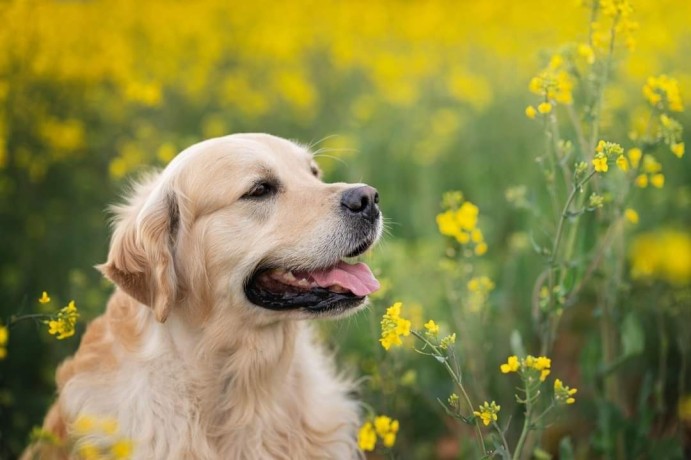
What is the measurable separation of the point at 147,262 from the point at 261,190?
18.8 inches

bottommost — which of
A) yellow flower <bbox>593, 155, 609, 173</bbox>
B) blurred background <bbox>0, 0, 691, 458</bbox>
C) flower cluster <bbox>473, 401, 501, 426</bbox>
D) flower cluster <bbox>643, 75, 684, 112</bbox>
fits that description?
blurred background <bbox>0, 0, 691, 458</bbox>

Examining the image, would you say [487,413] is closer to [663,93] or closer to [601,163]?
[601,163]

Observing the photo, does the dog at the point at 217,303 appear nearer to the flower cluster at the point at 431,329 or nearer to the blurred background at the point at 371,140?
the blurred background at the point at 371,140

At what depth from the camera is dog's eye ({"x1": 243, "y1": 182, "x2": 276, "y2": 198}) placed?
281 centimetres

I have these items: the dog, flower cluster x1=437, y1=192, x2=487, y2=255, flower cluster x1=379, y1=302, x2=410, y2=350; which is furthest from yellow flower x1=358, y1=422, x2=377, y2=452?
flower cluster x1=437, y1=192, x2=487, y2=255

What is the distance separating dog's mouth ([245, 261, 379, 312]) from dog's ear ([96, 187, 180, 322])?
286 mm

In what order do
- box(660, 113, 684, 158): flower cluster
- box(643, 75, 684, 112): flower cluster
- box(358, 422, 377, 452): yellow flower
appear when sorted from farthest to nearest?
box(643, 75, 684, 112): flower cluster → box(660, 113, 684, 158): flower cluster → box(358, 422, 377, 452): yellow flower

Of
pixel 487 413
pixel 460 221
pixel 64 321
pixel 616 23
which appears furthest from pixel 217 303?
pixel 616 23

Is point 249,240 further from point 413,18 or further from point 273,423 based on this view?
point 413,18

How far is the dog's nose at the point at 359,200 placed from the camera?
279 cm

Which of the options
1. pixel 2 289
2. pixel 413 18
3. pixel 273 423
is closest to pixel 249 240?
pixel 273 423

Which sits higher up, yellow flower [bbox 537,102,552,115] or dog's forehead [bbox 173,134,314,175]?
yellow flower [bbox 537,102,552,115]

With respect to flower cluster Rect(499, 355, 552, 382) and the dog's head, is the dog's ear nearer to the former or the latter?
the dog's head

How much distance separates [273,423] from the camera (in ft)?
9.31
